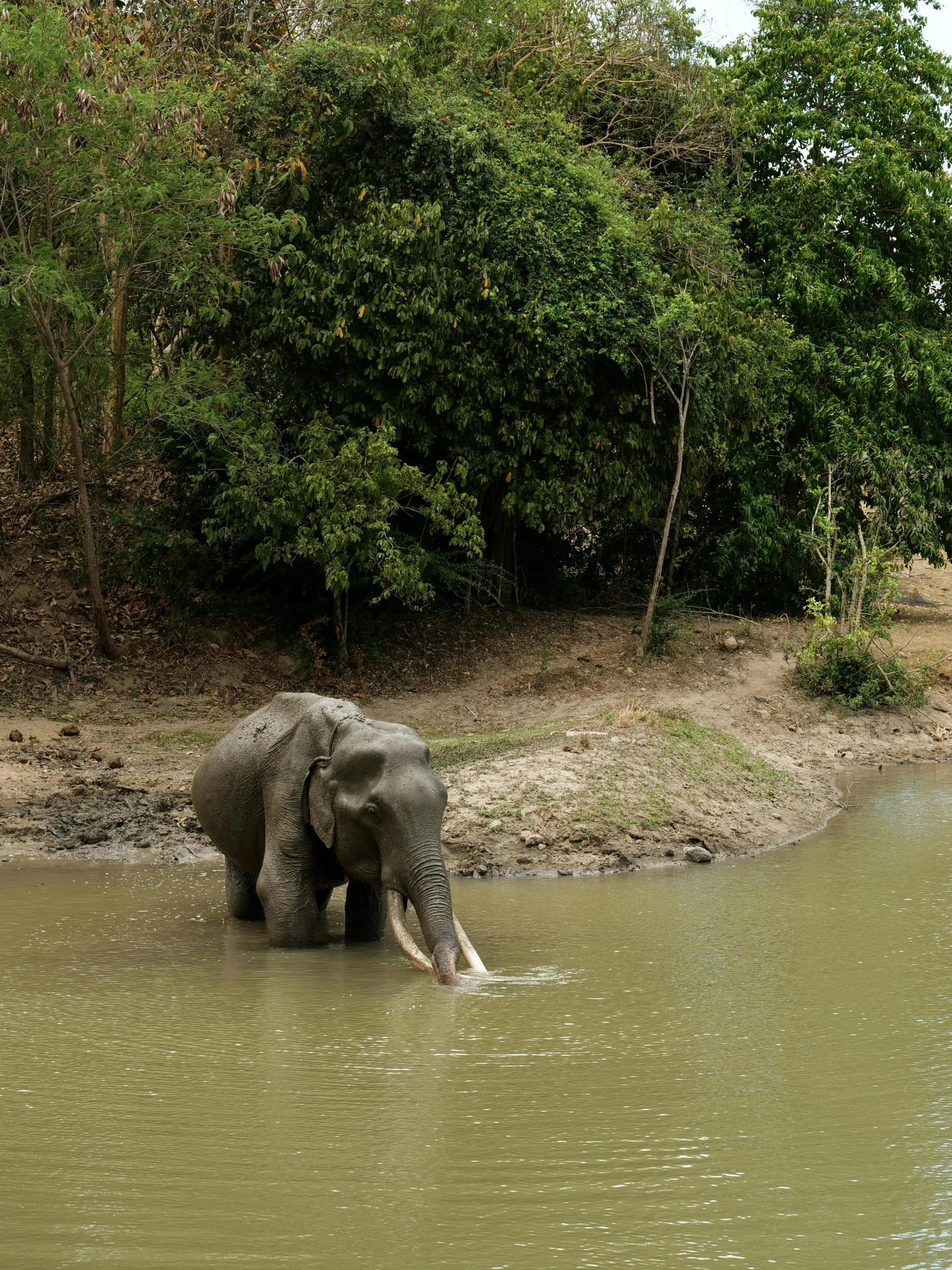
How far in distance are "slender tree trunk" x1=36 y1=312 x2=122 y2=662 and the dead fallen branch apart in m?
0.68

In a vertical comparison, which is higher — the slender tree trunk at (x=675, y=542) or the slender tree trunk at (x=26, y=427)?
the slender tree trunk at (x=26, y=427)

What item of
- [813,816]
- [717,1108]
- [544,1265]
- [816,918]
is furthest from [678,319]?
[544,1265]

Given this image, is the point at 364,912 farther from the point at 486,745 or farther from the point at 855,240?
the point at 855,240

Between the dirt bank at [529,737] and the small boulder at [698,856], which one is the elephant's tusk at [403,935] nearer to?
the dirt bank at [529,737]

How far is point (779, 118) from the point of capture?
24.0 metres

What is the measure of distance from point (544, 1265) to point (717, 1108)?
165 cm

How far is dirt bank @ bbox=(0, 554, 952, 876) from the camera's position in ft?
39.5

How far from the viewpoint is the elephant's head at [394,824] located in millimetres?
7891

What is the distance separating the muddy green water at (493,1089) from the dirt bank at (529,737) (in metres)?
1.71

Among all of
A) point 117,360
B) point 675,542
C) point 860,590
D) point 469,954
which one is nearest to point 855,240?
point 675,542

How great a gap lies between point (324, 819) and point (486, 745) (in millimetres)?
5685

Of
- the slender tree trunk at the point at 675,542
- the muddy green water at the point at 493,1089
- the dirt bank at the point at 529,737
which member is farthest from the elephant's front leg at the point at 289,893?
the slender tree trunk at the point at 675,542

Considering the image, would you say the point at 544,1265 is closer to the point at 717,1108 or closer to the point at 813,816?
the point at 717,1108

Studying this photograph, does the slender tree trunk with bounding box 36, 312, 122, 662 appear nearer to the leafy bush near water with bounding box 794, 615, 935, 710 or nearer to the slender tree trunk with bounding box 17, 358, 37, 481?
the slender tree trunk with bounding box 17, 358, 37, 481
